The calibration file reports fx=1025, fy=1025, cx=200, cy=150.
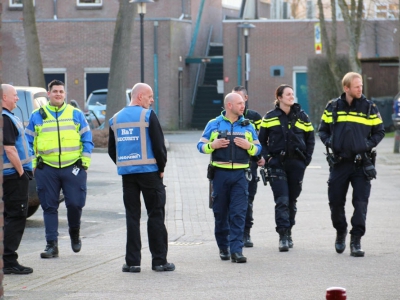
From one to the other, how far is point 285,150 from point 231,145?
887 millimetres

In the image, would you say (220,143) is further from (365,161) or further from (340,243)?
(340,243)

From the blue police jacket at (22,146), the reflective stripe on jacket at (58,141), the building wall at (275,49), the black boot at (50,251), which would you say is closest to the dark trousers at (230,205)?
the reflective stripe on jacket at (58,141)

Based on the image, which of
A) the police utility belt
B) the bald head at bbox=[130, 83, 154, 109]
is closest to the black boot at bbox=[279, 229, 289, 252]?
the police utility belt

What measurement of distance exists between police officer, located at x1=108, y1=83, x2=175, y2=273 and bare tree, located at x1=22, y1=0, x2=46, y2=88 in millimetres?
23310

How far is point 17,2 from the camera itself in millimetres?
49812

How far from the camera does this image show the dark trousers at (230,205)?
1034 centimetres

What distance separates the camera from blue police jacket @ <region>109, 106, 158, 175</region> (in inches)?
381

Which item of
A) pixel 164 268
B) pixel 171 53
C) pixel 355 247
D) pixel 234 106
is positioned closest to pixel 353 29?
pixel 171 53

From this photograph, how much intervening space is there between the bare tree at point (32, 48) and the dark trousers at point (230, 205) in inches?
897

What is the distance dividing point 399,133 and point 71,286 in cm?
1866

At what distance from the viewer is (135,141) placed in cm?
970

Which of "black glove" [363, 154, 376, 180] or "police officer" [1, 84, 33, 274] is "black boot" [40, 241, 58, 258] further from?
"black glove" [363, 154, 376, 180]

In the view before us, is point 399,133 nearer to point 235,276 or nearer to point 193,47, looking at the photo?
point 235,276

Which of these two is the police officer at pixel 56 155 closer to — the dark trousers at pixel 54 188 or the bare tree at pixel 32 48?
the dark trousers at pixel 54 188
